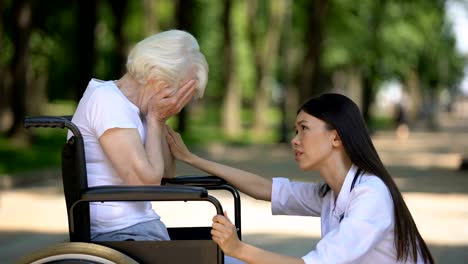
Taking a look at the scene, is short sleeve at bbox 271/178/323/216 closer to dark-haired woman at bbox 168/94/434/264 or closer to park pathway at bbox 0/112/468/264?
dark-haired woman at bbox 168/94/434/264

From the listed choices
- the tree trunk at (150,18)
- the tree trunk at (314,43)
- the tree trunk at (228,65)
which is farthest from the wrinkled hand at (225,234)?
the tree trunk at (228,65)

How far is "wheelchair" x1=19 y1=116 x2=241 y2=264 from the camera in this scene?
4.21 m

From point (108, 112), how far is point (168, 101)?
0.77 ft

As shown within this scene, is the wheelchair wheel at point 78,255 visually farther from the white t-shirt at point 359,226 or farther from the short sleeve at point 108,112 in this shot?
the white t-shirt at point 359,226

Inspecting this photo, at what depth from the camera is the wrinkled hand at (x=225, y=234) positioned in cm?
409

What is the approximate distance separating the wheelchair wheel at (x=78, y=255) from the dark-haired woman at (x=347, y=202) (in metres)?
0.37

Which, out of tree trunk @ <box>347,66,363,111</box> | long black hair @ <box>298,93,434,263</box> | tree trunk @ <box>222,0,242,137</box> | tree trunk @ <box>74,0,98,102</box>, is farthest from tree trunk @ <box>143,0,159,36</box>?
long black hair @ <box>298,93,434,263</box>

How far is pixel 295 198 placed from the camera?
4.95m

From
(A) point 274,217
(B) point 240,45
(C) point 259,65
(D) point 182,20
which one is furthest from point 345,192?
(B) point 240,45

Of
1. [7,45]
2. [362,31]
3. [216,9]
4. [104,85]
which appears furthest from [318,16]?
[104,85]

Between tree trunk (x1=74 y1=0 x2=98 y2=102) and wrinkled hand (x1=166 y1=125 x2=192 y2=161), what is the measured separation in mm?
25383

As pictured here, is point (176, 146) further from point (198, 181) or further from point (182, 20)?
point (182, 20)

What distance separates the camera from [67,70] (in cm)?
5741

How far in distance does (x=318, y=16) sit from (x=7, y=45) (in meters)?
15.7
